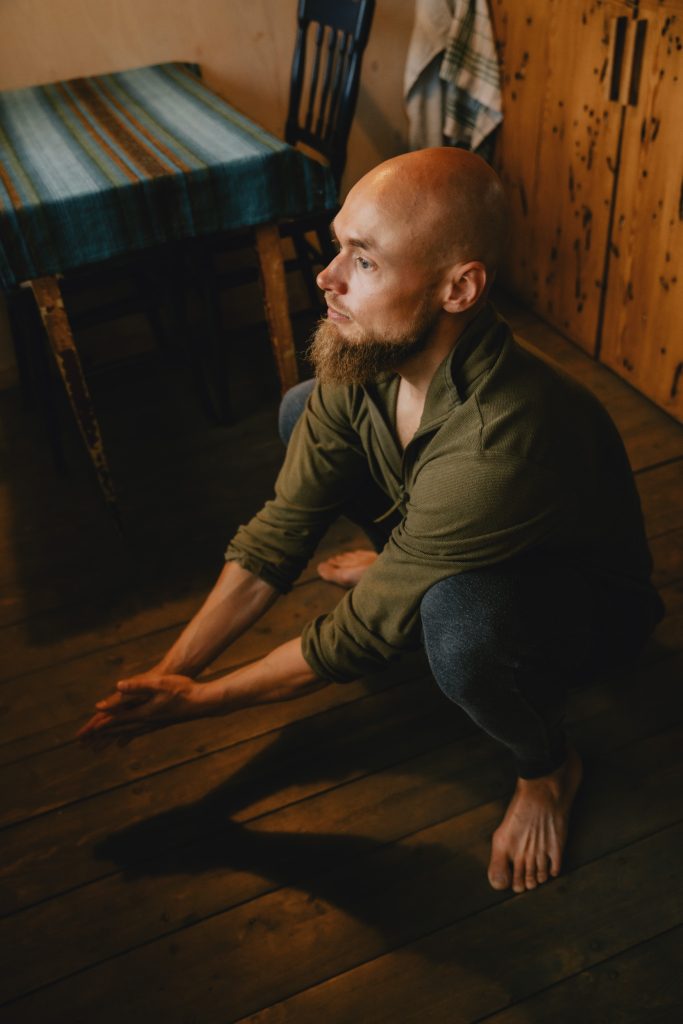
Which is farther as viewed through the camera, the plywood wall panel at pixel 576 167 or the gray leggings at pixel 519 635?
the plywood wall panel at pixel 576 167

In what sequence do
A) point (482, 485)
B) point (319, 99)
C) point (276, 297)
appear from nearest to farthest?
point (482, 485), point (276, 297), point (319, 99)

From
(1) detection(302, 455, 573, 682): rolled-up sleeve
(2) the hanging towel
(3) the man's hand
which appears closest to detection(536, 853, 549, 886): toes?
(1) detection(302, 455, 573, 682): rolled-up sleeve

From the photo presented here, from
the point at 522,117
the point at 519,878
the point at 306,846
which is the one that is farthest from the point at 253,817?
the point at 522,117

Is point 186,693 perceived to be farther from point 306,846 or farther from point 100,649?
point 100,649

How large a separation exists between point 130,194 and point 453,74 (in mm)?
1298

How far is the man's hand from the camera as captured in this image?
1231 mm

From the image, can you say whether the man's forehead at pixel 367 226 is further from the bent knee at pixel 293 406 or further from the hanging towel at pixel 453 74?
the hanging towel at pixel 453 74

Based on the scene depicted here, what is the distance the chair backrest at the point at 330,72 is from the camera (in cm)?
217

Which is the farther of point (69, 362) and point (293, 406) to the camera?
point (69, 362)

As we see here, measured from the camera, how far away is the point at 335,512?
1452mm

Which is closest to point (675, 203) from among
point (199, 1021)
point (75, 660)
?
point (75, 660)

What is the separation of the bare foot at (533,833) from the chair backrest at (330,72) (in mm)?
1540

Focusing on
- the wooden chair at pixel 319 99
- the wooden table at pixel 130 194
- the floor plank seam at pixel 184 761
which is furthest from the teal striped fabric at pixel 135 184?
the floor plank seam at pixel 184 761

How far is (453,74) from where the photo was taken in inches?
101
